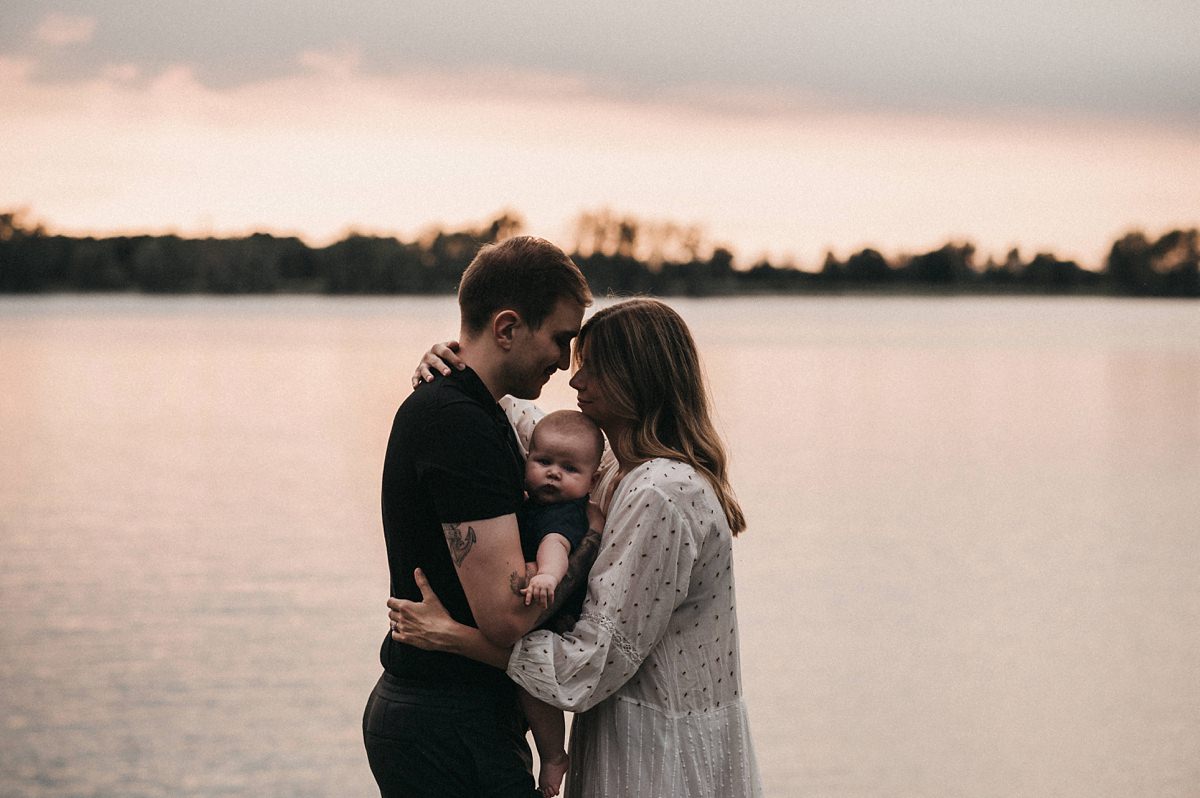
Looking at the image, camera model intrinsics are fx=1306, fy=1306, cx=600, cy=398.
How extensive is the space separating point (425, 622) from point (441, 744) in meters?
0.28

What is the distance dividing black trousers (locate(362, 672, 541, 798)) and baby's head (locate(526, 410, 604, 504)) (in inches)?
18.8

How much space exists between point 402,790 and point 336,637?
10.0 meters

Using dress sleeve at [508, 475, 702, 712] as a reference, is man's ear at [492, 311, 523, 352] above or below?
above

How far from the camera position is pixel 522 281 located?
2859 millimetres

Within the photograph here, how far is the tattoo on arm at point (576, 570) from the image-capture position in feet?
9.23

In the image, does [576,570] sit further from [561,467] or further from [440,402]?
[440,402]

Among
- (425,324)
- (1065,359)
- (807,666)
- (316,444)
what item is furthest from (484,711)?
(425,324)

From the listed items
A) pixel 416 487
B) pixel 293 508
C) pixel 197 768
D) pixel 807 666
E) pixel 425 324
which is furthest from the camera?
pixel 425 324

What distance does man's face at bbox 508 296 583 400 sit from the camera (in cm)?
289

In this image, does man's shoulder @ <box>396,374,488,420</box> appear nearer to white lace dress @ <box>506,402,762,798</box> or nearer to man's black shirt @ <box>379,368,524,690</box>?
man's black shirt @ <box>379,368,524,690</box>

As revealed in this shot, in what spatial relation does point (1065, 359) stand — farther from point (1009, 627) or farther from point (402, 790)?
point (402, 790)

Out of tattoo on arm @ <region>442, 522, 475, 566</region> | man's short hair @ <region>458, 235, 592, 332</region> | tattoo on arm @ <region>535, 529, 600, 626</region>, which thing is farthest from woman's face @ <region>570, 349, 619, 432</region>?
tattoo on arm @ <region>442, 522, 475, 566</region>

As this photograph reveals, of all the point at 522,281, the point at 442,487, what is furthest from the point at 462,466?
the point at 522,281

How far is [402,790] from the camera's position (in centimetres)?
291
